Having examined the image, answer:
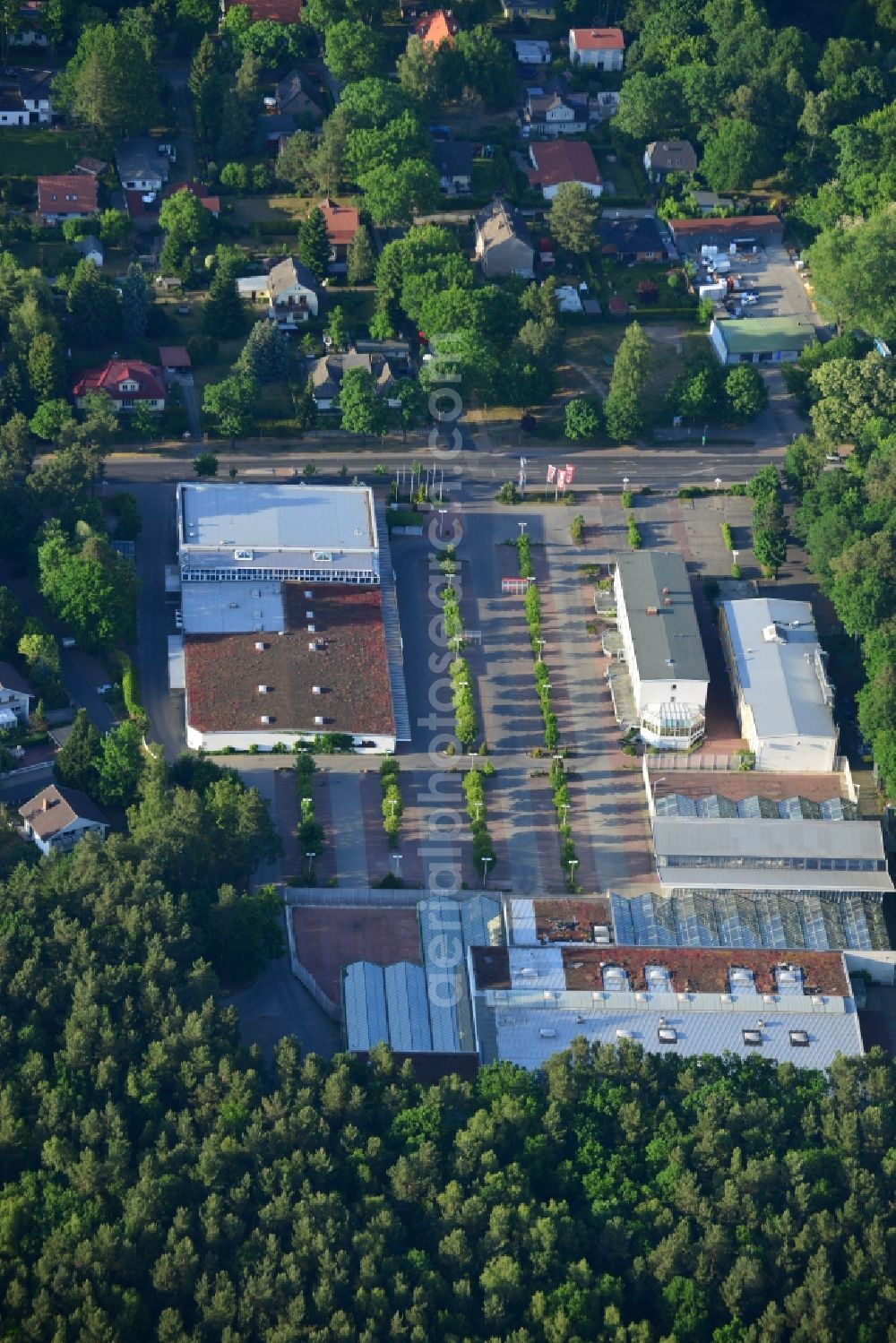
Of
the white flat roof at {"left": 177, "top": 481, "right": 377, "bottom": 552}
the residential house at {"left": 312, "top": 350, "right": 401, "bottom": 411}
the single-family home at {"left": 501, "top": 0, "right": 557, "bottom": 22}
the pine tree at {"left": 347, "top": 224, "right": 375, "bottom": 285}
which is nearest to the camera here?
the white flat roof at {"left": 177, "top": 481, "right": 377, "bottom": 552}

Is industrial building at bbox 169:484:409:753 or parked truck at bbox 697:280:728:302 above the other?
parked truck at bbox 697:280:728:302

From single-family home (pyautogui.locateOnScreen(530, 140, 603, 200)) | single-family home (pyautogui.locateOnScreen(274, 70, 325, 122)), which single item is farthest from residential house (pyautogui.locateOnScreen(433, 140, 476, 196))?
single-family home (pyautogui.locateOnScreen(274, 70, 325, 122))

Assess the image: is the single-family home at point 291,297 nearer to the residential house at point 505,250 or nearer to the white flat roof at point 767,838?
the residential house at point 505,250

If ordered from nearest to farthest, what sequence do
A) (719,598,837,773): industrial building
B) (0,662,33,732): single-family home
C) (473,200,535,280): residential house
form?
(0,662,33,732): single-family home
(719,598,837,773): industrial building
(473,200,535,280): residential house

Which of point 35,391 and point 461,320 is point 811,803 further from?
point 35,391

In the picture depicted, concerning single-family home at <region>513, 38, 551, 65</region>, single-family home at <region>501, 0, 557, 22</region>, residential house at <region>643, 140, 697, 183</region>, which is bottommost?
residential house at <region>643, 140, 697, 183</region>

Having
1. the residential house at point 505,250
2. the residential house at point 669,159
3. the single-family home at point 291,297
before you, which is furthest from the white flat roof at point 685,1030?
the residential house at point 669,159

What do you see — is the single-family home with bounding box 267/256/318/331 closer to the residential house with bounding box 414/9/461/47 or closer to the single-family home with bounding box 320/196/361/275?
the single-family home with bounding box 320/196/361/275


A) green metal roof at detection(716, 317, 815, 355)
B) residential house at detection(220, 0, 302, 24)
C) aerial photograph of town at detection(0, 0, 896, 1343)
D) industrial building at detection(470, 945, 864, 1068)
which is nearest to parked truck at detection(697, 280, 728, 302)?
aerial photograph of town at detection(0, 0, 896, 1343)

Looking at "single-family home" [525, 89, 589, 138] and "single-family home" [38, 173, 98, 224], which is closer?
"single-family home" [38, 173, 98, 224]
